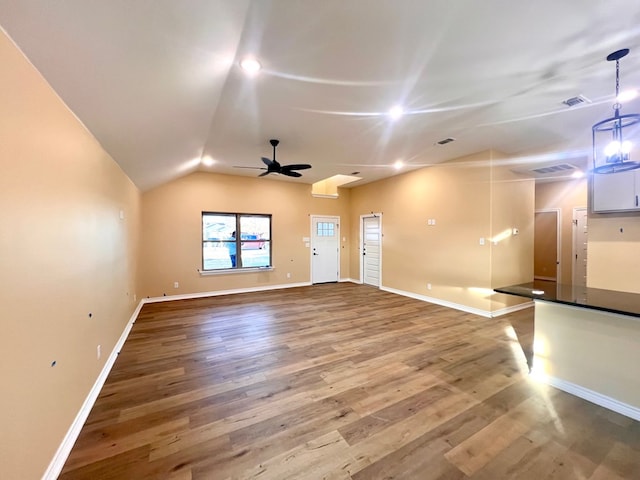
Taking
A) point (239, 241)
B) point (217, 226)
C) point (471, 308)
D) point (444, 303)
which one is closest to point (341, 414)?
point (471, 308)

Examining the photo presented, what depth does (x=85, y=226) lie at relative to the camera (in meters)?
2.31

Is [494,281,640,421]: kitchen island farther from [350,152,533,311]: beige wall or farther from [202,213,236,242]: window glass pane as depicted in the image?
[202,213,236,242]: window glass pane

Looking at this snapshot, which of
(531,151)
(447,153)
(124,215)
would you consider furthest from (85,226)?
(531,151)

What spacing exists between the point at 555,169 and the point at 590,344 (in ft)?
14.2

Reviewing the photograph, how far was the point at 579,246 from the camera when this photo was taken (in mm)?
6738

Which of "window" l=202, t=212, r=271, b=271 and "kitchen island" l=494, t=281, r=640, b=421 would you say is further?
"window" l=202, t=212, r=271, b=271

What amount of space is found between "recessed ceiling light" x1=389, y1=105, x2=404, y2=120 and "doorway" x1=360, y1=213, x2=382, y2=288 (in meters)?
4.15

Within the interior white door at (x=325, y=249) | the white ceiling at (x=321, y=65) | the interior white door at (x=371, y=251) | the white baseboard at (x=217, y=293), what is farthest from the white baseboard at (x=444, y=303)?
the white ceiling at (x=321, y=65)

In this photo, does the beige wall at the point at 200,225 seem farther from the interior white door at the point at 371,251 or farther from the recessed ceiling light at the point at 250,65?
the recessed ceiling light at the point at 250,65

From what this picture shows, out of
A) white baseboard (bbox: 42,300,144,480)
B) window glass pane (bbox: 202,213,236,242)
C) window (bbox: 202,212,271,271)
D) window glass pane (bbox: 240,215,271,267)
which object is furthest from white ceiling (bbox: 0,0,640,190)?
window glass pane (bbox: 240,215,271,267)

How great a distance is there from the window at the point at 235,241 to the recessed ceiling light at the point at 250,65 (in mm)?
4695

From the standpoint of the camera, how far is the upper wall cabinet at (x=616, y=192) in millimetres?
3156

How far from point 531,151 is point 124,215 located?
6.76 m

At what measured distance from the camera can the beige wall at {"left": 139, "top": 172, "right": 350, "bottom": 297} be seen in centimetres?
588
